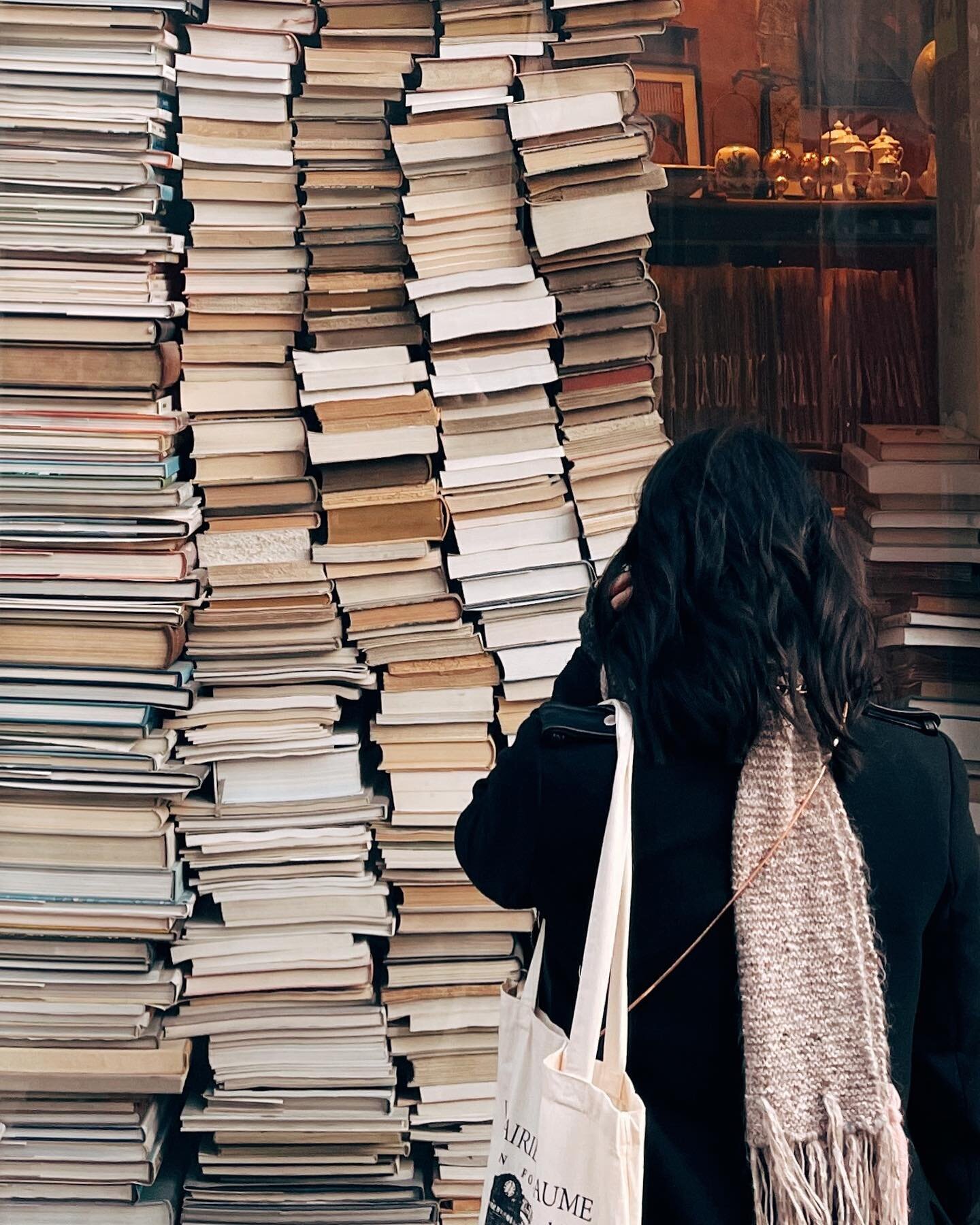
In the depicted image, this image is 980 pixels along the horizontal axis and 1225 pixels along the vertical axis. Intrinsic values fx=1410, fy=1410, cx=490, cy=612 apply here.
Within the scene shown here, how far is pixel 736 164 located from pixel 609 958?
1.43 meters

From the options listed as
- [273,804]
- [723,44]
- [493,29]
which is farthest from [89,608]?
[723,44]

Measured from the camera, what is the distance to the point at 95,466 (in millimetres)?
2156

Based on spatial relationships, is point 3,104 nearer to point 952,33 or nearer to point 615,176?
point 615,176

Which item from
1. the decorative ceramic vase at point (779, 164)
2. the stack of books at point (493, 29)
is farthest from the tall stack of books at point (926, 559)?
the stack of books at point (493, 29)

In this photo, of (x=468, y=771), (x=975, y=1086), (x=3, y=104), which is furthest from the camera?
(x=468, y=771)

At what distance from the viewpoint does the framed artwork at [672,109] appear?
7.11 feet

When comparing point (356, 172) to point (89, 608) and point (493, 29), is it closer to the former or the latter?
point (493, 29)

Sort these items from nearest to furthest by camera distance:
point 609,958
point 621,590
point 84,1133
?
point 609,958, point 621,590, point 84,1133

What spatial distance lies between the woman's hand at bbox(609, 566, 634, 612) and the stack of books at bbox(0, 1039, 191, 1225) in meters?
1.27

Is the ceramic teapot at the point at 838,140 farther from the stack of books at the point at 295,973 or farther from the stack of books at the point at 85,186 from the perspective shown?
the stack of books at the point at 295,973

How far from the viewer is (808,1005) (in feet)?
4.17

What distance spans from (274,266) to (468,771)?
2.80ft

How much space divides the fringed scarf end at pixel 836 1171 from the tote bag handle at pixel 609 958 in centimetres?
18

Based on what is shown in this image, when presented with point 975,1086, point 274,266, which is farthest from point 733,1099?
point 274,266
